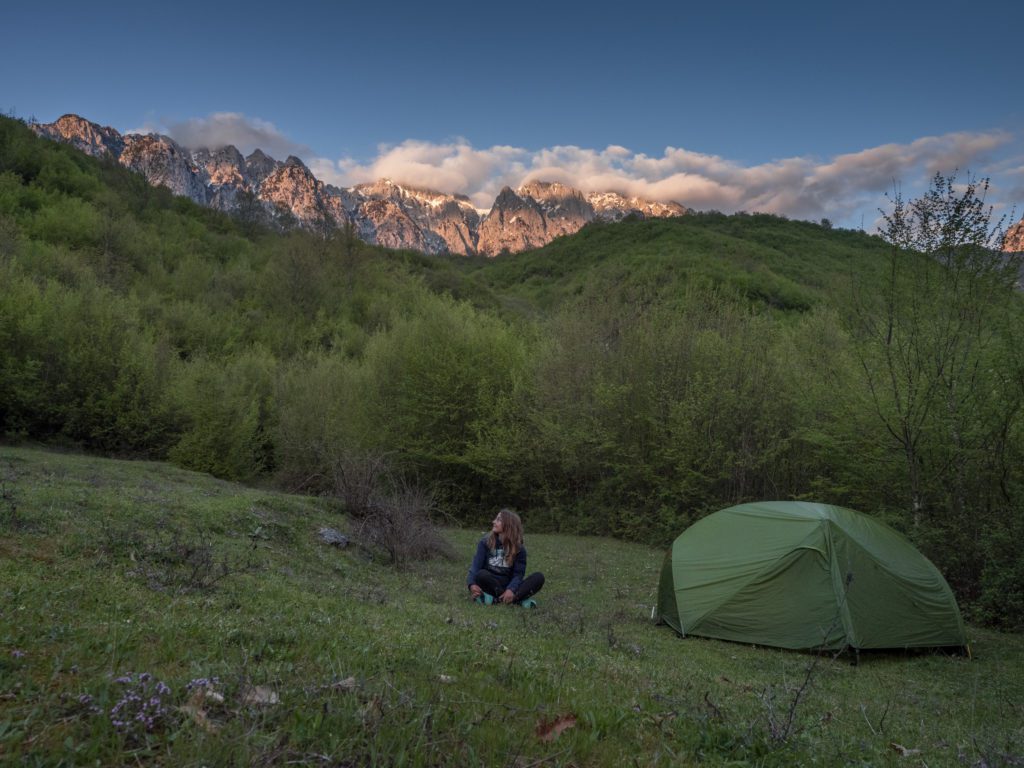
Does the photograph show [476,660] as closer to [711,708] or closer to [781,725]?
[711,708]

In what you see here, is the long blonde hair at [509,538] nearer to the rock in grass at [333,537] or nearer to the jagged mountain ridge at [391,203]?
the rock in grass at [333,537]

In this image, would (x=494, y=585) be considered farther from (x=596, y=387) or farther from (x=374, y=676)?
(x=596, y=387)

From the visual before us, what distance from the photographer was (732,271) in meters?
48.4

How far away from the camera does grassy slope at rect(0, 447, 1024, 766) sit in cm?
251

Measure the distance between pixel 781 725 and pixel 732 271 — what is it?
4876 centimetres

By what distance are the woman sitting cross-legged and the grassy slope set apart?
1.79 ft

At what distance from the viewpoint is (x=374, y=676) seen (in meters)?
3.32

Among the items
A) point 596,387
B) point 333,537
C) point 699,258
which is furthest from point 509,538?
point 699,258

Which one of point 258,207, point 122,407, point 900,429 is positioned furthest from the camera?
point 258,207

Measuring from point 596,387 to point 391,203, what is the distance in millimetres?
129091

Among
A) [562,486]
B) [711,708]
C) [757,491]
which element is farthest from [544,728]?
[562,486]

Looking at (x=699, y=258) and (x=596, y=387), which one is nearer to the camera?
(x=596, y=387)

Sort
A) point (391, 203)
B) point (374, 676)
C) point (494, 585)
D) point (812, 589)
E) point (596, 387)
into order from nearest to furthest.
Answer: point (374, 676)
point (812, 589)
point (494, 585)
point (596, 387)
point (391, 203)

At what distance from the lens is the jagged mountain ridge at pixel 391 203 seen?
331 ft
